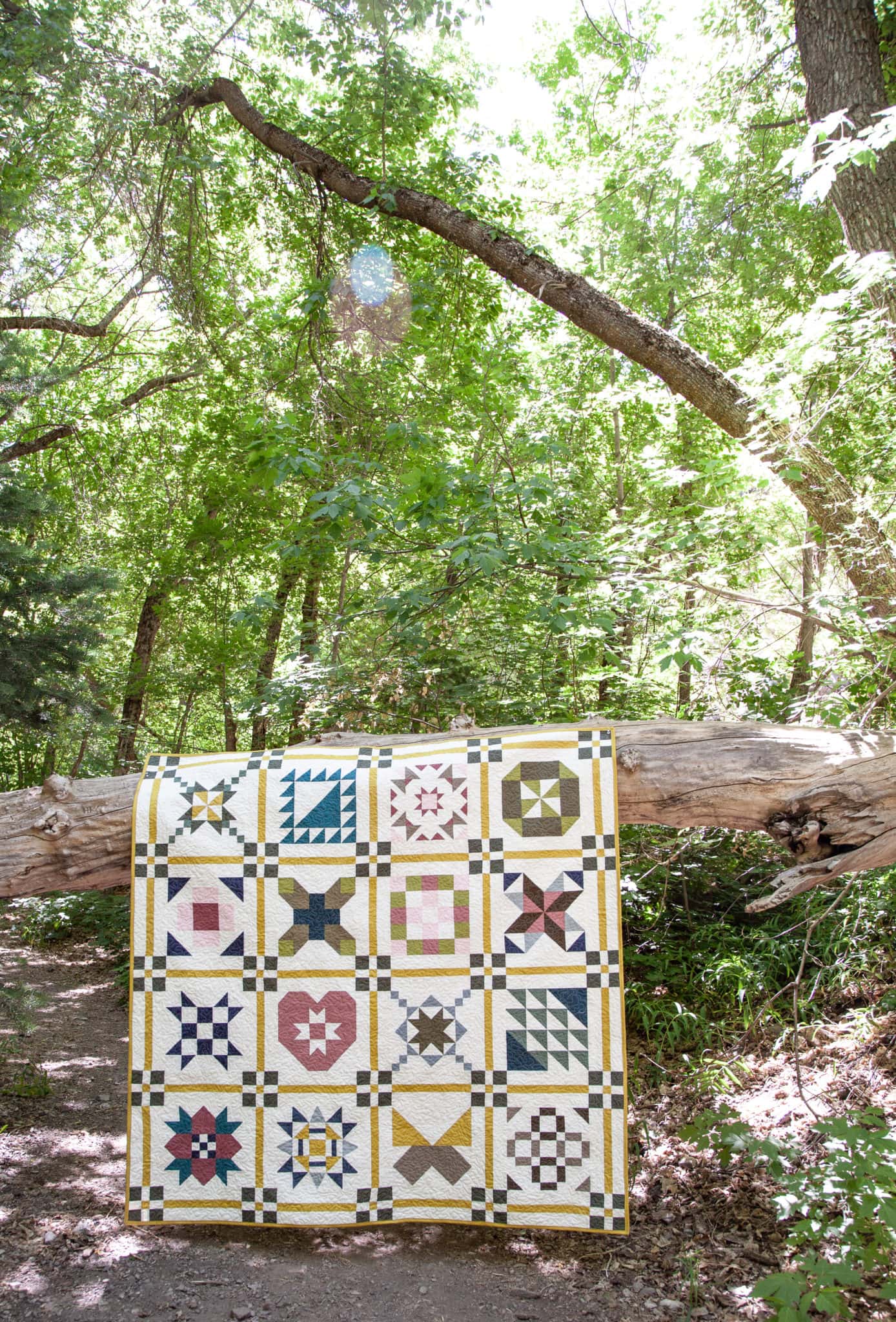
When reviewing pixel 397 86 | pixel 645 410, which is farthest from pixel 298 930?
pixel 645 410

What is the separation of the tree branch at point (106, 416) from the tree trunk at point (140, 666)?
5.45ft

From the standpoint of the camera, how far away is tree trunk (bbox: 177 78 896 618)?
385 centimetres

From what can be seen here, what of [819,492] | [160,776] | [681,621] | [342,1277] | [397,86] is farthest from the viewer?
[397,86]

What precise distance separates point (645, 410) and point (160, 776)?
6648mm

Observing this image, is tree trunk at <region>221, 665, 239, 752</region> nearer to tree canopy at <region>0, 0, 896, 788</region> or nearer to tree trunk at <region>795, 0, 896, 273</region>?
tree canopy at <region>0, 0, 896, 788</region>

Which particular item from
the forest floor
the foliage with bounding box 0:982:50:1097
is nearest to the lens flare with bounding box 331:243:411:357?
the foliage with bounding box 0:982:50:1097

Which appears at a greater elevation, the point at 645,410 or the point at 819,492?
the point at 645,410

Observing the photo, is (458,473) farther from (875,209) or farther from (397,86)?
(397,86)

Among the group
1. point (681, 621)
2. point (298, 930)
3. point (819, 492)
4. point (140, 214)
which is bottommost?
point (298, 930)

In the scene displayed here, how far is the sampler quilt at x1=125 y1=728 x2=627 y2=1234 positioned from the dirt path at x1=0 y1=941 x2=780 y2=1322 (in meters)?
0.16

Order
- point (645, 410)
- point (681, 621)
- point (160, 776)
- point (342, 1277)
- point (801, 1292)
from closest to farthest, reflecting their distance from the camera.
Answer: point (801, 1292)
point (342, 1277)
point (160, 776)
point (681, 621)
point (645, 410)

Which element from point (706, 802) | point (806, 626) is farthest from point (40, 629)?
point (806, 626)

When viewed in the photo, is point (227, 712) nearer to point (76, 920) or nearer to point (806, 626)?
point (76, 920)

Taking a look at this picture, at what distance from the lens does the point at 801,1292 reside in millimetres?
2061
